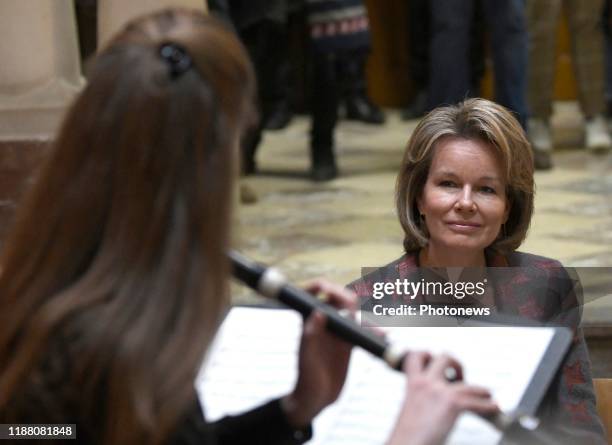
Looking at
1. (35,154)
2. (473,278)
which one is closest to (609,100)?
(35,154)

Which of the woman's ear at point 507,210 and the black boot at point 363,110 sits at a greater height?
the woman's ear at point 507,210

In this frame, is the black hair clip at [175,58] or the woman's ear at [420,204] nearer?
the black hair clip at [175,58]

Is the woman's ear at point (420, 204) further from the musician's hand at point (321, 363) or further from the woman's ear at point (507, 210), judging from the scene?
the musician's hand at point (321, 363)

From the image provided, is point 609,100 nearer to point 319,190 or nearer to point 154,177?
point 319,190

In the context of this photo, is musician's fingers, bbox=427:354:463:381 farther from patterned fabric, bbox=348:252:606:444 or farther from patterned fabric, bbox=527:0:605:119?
patterned fabric, bbox=527:0:605:119

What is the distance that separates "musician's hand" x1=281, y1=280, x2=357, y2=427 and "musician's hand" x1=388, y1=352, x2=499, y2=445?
18cm

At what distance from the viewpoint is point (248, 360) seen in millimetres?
1960

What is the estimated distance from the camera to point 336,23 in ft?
20.4

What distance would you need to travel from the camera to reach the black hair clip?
1488 millimetres

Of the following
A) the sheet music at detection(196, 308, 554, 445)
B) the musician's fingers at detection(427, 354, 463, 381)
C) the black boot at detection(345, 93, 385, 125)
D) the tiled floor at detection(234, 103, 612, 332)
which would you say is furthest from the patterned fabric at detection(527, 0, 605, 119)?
the musician's fingers at detection(427, 354, 463, 381)

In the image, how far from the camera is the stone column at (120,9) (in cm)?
424

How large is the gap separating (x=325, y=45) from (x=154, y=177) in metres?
4.88

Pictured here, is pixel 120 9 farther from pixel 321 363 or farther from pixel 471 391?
pixel 471 391

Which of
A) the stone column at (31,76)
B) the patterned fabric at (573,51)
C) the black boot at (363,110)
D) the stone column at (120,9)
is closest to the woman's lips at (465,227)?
A: the stone column at (120,9)
